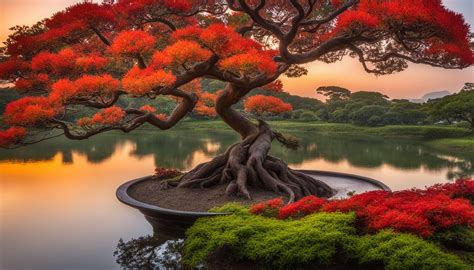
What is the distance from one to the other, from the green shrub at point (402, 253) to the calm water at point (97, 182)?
317 cm

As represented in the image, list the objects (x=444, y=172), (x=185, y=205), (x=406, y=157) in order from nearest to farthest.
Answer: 1. (x=185, y=205)
2. (x=444, y=172)
3. (x=406, y=157)

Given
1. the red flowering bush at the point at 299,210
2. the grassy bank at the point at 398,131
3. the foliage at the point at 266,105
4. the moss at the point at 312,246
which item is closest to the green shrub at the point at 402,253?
the moss at the point at 312,246

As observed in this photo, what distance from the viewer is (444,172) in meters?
14.7

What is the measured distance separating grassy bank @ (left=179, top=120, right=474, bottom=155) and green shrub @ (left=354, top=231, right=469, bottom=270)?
1978 centimetres

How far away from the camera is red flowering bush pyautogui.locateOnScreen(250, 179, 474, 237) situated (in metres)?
4.59

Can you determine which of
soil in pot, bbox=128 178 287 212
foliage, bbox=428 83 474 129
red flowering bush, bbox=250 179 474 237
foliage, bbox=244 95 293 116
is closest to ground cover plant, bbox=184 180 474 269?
red flowering bush, bbox=250 179 474 237

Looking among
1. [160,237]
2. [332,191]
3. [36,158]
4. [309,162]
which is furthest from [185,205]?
[36,158]

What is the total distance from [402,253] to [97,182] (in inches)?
393

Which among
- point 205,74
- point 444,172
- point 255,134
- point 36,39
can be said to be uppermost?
point 36,39

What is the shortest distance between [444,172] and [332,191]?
23.2 feet

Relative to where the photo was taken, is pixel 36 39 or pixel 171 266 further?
pixel 36 39

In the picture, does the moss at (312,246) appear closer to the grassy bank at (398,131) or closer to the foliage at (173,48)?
the foliage at (173,48)

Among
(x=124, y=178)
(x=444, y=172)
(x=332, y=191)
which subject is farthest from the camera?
(x=444, y=172)

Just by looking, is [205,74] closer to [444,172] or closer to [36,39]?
[36,39]
